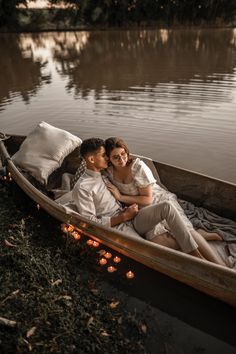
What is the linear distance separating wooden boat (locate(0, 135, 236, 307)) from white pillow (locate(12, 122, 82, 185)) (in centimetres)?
21

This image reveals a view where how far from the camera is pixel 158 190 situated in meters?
3.83

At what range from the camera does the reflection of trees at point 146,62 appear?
11.2m

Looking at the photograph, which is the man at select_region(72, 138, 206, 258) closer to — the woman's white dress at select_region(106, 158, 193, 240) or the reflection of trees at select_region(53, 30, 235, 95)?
the woman's white dress at select_region(106, 158, 193, 240)

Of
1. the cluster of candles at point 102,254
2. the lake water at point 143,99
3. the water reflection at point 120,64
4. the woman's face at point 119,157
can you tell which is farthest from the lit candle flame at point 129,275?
the water reflection at point 120,64

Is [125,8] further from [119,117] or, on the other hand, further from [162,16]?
[119,117]

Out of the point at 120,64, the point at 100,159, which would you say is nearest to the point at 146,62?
the point at 120,64

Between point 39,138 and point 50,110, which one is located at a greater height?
point 39,138

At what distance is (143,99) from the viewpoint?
9094 millimetres

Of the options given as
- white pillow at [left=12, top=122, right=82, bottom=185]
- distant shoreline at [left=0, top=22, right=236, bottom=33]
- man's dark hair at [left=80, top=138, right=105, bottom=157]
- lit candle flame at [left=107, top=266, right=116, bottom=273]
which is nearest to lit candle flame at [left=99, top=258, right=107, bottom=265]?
lit candle flame at [left=107, top=266, right=116, bottom=273]

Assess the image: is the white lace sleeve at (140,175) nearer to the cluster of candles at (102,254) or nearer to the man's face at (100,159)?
the man's face at (100,159)

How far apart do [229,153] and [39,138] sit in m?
3.35

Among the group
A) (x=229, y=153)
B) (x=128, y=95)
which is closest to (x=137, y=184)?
(x=229, y=153)

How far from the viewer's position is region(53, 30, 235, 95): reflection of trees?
1123 cm

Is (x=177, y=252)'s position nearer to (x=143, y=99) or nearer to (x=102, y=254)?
(x=102, y=254)
